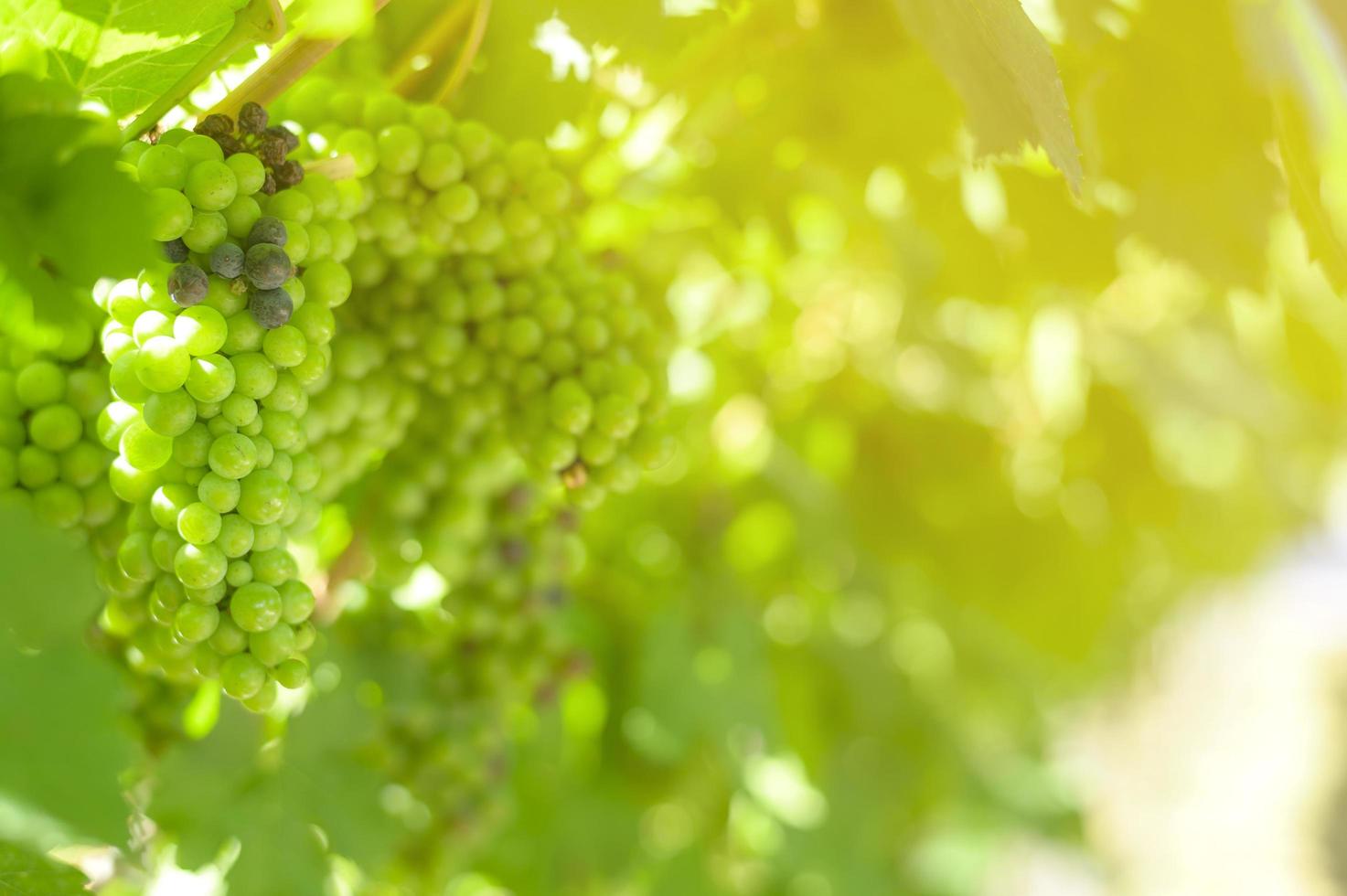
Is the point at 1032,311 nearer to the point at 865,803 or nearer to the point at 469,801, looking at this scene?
the point at 865,803

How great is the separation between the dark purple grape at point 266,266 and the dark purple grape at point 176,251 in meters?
0.02

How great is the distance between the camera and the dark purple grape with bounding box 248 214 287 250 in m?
0.30

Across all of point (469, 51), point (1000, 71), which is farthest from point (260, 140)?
point (1000, 71)

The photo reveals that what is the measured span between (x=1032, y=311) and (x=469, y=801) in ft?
1.72

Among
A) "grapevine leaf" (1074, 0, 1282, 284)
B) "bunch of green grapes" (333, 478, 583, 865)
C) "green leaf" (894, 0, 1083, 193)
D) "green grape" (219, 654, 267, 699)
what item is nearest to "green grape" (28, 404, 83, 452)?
"green grape" (219, 654, 267, 699)

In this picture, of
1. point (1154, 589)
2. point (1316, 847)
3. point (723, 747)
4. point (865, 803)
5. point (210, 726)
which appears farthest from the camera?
point (1316, 847)

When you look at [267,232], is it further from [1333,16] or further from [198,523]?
[1333,16]

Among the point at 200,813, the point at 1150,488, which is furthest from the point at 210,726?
the point at 1150,488

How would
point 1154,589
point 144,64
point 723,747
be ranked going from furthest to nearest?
1. point 1154,589
2. point 723,747
3. point 144,64

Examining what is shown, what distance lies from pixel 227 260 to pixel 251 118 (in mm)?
49

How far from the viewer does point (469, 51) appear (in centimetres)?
39

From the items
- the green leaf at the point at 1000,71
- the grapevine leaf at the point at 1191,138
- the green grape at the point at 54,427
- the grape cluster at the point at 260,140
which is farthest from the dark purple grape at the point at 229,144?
the grapevine leaf at the point at 1191,138

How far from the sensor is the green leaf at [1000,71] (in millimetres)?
337

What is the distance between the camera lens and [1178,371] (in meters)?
0.94
